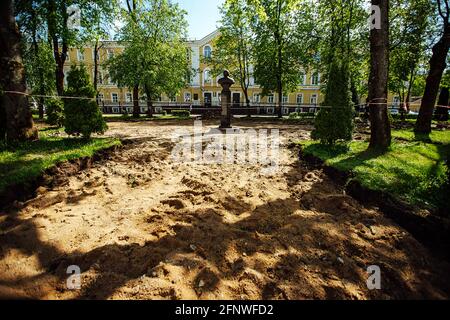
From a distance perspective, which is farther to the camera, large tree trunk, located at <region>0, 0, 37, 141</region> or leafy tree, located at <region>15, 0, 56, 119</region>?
leafy tree, located at <region>15, 0, 56, 119</region>

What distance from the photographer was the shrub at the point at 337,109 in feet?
24.0

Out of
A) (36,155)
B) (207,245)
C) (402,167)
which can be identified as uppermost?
(36,155)

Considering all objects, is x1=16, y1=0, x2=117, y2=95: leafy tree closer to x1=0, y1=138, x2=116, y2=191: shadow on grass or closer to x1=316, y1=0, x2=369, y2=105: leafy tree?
x1=0, y1=138, x2=116, y2=191: shadow on grass

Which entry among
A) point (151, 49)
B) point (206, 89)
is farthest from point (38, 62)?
point (206, 89)

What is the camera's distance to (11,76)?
21.2 feet

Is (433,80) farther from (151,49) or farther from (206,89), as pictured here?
(206,89)

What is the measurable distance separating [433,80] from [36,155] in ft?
48.3

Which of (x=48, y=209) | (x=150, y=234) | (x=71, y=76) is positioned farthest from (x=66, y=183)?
(x=71, y=76)

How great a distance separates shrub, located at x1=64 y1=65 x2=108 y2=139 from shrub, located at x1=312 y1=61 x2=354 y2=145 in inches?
297

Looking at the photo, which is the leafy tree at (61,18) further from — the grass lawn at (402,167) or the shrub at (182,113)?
the grass lawn at (402,167)

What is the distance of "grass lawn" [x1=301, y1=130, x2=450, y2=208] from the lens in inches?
169

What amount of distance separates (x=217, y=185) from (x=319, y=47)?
856 inches

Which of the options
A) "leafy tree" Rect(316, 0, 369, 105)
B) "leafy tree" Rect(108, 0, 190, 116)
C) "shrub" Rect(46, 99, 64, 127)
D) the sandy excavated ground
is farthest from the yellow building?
the sandy excavated ground

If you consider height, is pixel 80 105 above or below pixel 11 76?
below
